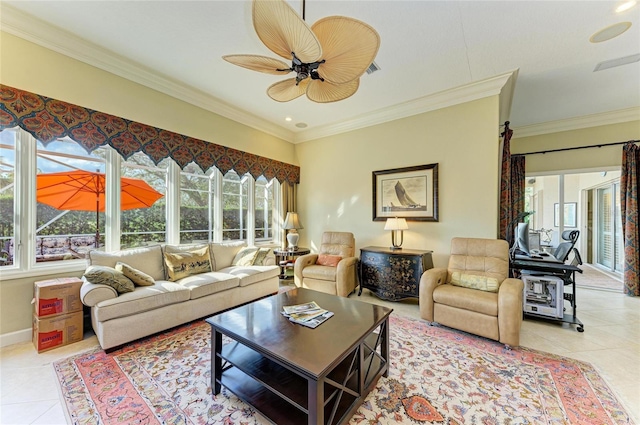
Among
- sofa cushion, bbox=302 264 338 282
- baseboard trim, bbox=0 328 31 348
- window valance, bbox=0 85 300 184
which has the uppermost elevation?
window valance, bbox=0 85 300 184

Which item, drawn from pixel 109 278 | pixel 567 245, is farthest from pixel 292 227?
pixel 567 245

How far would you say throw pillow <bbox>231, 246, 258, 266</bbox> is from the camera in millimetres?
3807

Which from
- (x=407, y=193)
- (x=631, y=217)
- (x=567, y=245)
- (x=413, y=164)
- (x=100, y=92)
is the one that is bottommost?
(x=567, y=245)

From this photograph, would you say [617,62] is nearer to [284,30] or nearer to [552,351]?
[552,351]

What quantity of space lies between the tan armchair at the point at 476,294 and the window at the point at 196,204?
335 cm

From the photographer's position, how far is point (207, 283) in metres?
2.97

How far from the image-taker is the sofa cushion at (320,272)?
149 inches

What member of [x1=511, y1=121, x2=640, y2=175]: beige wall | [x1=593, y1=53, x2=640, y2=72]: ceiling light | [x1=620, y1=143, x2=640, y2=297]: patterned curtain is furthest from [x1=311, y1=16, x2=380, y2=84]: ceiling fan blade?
[x1=620, y1=143, x2=640, y2=297]: patterned curtain

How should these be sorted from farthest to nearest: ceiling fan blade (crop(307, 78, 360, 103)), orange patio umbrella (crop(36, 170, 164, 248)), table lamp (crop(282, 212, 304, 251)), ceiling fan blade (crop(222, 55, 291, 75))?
table lamp (crop(282, 212, 304, 251)) → orange patio umbrella (crop(36, 170, 164, 248)) → ceiling fan blade (crop(307, 78, 360, 103)) → ceiling fan blade (crop(222, 55, 291, 75))

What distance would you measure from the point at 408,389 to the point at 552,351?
5.38ft

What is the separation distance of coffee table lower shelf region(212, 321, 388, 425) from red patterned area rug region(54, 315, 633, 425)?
0.45 feet

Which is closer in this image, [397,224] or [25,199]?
[25,199]

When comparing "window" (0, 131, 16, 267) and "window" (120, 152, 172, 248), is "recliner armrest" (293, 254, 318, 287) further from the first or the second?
"window" (0, 131, 16, 267)

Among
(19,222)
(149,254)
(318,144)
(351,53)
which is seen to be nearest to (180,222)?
(149,254)
